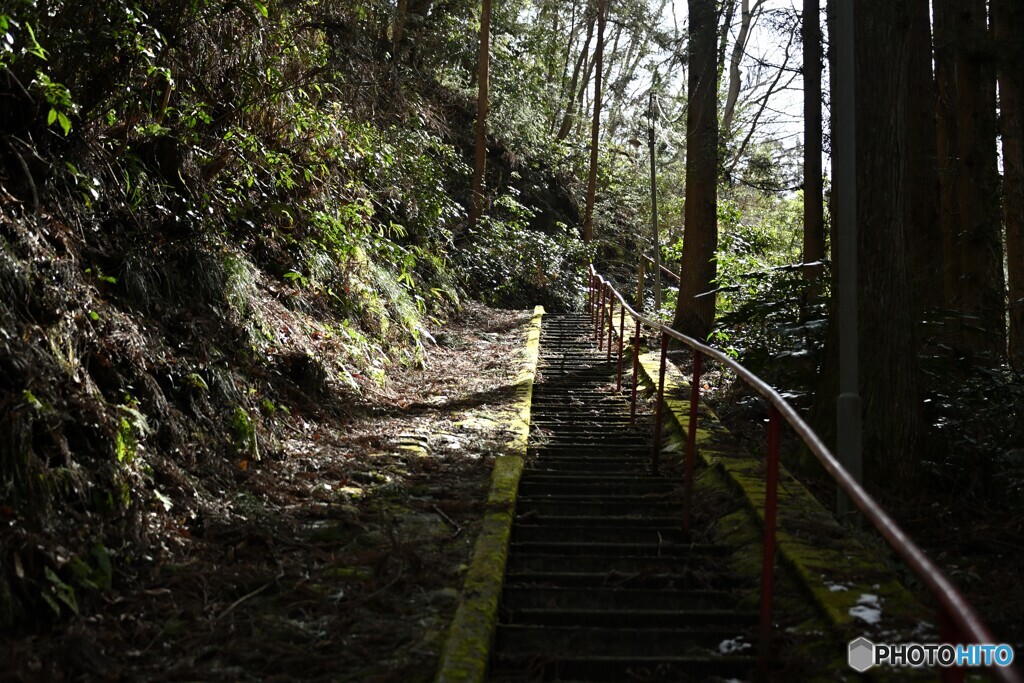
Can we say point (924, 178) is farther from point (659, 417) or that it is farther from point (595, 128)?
point (595, 128)

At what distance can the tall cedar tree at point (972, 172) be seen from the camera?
9469 millimetres

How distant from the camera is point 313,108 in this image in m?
8.88

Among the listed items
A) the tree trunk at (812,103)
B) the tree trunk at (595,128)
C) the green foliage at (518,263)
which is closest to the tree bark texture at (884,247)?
the tree trunk at (812,103)

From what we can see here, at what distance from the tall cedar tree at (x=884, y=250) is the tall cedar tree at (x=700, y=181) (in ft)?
24.8

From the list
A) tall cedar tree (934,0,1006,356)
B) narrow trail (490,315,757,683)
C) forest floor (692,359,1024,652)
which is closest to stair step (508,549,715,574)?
narrow trail (490,315,757,683)

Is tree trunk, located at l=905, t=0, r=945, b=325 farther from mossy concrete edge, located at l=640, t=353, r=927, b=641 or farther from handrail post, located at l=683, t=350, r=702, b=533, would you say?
handrail post, located at l=683, t=350, r=702, b=533

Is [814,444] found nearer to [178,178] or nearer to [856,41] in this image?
[856,41]

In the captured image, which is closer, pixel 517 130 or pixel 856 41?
pixel 856 41

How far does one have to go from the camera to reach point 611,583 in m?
4.49

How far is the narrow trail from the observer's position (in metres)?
3.55

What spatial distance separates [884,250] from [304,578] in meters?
4.13

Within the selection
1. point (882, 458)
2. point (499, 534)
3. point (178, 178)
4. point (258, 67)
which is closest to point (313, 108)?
point (258, 67)

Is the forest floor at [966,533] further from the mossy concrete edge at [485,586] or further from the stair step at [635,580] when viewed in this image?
the mossy concrete edge at [485,586]

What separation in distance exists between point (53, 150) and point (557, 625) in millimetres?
4437
